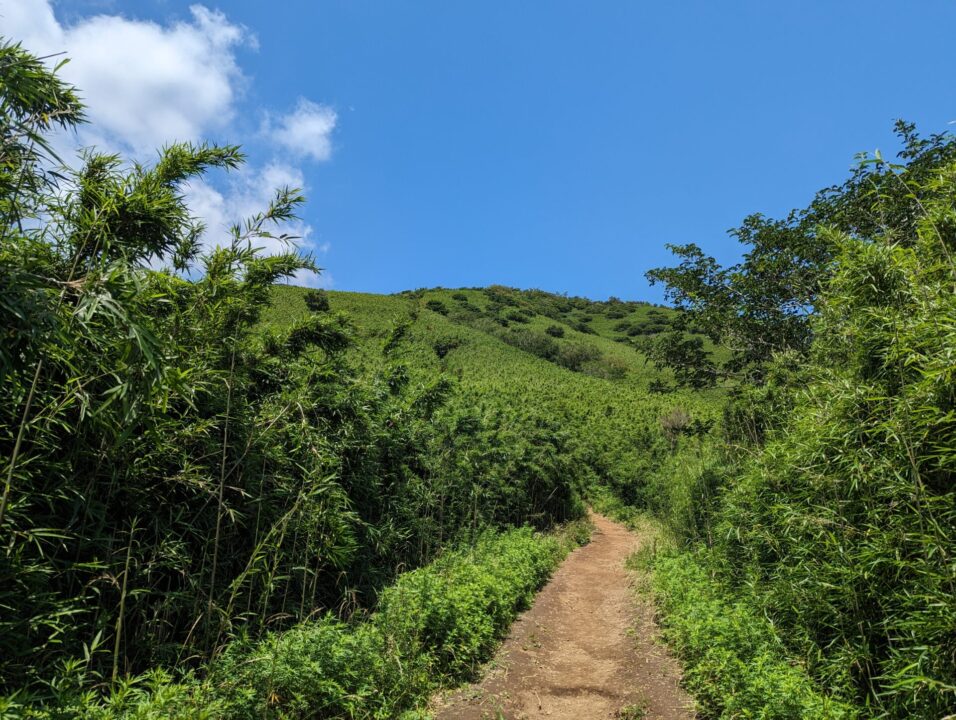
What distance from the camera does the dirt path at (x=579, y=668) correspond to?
447cm

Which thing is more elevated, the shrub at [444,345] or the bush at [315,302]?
the bush at [315,302]

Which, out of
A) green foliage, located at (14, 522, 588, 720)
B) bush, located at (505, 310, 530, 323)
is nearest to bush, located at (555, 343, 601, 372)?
bush, located at (505, 310, 530, 323)

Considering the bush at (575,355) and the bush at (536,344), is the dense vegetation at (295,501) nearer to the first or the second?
the bush at (575,355)

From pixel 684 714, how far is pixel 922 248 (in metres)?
4.25

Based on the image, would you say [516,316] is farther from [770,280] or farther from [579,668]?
[579,668]

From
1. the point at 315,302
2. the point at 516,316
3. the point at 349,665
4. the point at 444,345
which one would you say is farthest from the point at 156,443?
the point at 516,316

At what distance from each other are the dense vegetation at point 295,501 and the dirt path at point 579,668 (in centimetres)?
31

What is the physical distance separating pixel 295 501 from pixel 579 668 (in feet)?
11.8

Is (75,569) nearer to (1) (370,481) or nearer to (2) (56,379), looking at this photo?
(2) (56,379)

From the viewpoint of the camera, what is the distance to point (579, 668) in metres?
5.59

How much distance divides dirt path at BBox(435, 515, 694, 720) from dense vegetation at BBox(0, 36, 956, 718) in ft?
1.03

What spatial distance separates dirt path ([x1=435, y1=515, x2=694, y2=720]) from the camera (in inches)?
176

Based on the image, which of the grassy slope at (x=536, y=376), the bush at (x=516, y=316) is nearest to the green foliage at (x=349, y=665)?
the grassy slope at (x=536, y=376)

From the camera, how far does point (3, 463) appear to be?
2934 mm
